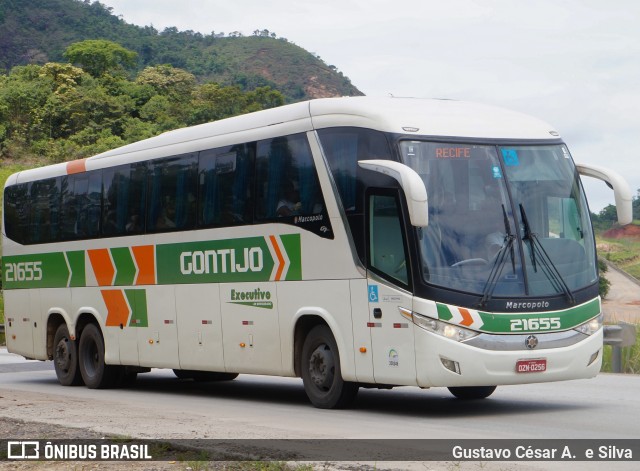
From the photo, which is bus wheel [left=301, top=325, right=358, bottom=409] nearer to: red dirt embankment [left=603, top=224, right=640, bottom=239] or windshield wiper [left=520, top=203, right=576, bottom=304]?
windshield wiper [left=520, top=203, right=576, bottom=304]

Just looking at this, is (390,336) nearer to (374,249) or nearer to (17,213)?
(374,249)

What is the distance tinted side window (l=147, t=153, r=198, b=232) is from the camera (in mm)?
17859

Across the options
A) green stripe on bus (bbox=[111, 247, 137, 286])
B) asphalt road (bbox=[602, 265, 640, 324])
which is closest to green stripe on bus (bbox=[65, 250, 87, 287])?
green stripe on bus (bbox=[111, 247, 137, 286])

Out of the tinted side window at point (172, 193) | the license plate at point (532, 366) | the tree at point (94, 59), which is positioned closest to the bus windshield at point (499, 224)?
the license plate at point (532, 366)

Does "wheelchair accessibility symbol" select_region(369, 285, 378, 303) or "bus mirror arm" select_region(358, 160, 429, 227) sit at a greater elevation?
"bus mirror arm" select_region(358, 160, 429, 227)

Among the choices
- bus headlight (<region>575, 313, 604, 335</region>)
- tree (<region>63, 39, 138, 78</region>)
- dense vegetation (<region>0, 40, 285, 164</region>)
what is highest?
tree (<region>63, 39, 138, 78</region>)

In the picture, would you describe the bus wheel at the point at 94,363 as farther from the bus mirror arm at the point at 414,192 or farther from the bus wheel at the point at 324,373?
the bus mirror arm at the point at 414,192

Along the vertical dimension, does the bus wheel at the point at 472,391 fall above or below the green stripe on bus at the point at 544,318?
below

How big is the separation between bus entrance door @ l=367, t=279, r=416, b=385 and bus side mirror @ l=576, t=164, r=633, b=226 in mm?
3052

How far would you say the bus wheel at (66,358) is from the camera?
21109 millimetres

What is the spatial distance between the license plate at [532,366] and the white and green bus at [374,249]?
0.7 inches

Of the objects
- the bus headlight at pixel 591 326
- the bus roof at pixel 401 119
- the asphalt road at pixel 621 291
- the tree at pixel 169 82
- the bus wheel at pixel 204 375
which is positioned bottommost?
the asphalt road at pixel 621 291

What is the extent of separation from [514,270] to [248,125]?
4632mm

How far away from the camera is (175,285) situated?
18219 millimetres
